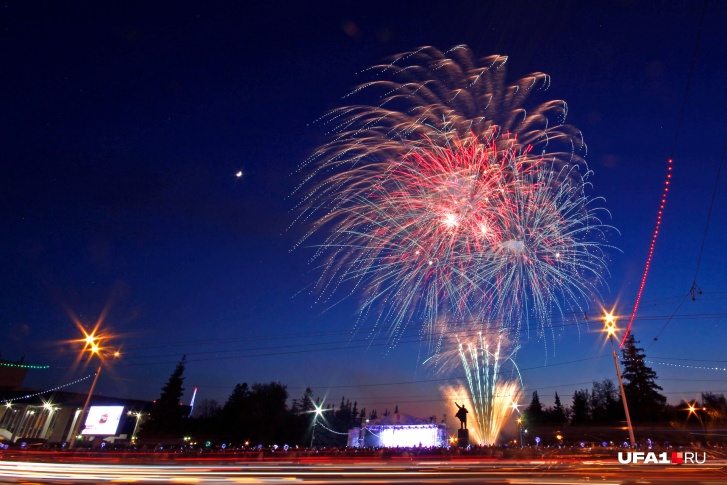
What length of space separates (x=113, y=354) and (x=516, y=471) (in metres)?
28.7

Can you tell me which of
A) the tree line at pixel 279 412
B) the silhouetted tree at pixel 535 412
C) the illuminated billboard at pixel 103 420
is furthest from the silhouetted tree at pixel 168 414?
the silhouetted tree at pixel 535 412

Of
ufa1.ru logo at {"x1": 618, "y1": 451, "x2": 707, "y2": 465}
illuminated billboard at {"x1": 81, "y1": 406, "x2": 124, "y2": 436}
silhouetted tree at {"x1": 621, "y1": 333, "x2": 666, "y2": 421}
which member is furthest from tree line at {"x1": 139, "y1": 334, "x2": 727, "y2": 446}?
ufa1.ru logo at {"x1": 618, "y1": 451, "x2": 707, "y2": 465}

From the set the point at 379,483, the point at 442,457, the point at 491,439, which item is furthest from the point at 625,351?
the point at 379,483

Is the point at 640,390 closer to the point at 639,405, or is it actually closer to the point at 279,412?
the point at 639,405

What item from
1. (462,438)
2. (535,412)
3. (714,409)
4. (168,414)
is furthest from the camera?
(535,412)

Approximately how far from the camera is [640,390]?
6047cm

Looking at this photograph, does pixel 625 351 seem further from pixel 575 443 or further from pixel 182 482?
pixel 182 482

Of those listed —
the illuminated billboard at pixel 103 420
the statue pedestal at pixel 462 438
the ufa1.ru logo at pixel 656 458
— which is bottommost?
the ufa1.ru logo at pixel 656 458

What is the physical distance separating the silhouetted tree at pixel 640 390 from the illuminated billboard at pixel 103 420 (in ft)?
208

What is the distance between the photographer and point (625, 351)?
6494cm

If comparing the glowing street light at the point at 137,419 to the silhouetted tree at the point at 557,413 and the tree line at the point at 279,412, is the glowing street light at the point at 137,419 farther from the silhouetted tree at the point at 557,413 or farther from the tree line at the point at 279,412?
the silhouetted tree at the point at 557,413

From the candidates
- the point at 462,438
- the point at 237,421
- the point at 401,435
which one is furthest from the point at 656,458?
the point at 237,421

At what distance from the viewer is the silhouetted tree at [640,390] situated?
57559 mm

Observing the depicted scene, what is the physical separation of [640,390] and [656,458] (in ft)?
161
